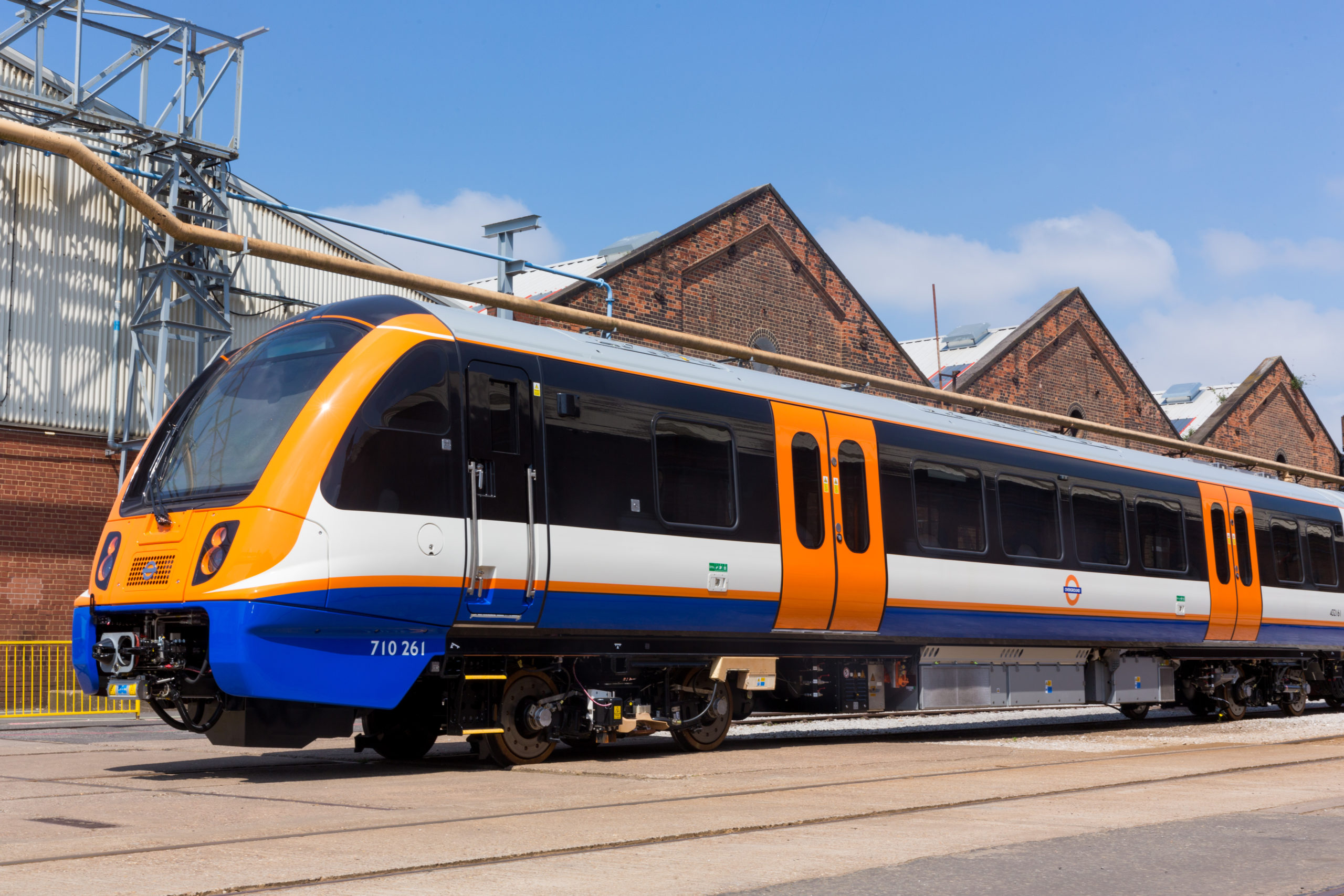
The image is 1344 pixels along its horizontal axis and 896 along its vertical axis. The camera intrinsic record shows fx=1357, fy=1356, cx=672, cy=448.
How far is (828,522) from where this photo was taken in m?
12.4

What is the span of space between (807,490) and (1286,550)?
1029 centimetres

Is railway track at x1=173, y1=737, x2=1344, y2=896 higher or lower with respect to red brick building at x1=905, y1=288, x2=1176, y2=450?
lower

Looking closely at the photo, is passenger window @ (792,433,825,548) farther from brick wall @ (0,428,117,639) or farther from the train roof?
brick wall @ (0,428,117,639)

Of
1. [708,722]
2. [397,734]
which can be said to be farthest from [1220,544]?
[397,734]

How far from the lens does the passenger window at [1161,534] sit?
1638cm

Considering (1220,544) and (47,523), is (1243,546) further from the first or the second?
(47,523)

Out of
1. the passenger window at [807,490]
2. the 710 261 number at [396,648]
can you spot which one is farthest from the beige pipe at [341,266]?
the 710 261 number at [396,648]

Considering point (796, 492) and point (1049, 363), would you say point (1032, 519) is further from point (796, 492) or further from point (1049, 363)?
point (1049, 363)

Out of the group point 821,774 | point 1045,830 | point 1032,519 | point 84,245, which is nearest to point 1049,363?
point 1032,519

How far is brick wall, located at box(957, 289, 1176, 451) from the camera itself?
33.6 m

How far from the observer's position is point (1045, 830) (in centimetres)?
684

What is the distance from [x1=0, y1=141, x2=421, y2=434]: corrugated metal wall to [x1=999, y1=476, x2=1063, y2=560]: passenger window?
9.80 meters

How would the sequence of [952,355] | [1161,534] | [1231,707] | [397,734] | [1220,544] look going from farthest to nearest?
[952,355], [1231,707], [1220,544], [1161,534], [397,734]

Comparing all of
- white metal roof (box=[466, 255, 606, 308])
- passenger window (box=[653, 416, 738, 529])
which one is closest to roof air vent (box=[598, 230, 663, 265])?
white metal roof (box=[466, 255, 606, 308])
